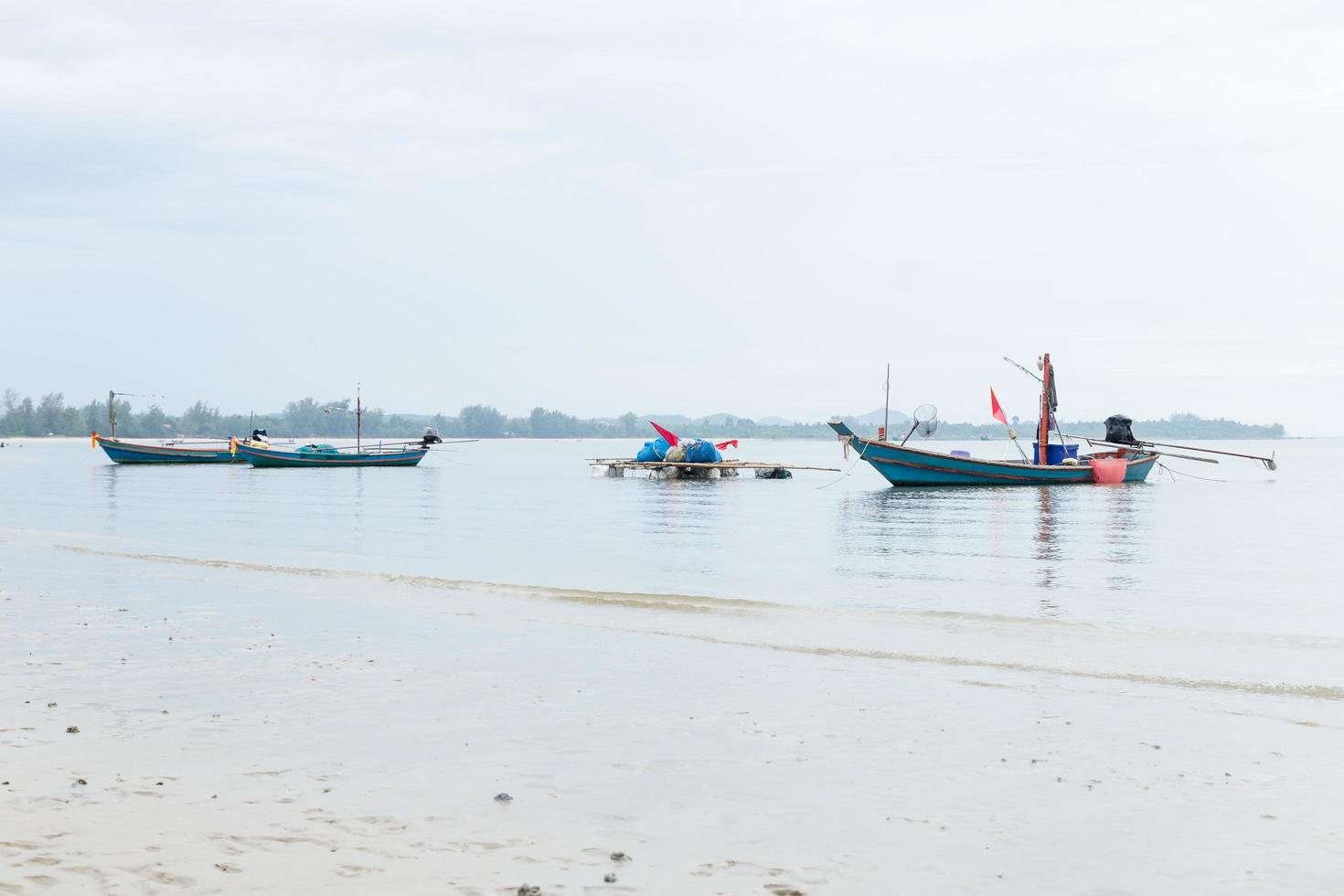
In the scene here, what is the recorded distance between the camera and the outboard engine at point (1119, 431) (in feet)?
234

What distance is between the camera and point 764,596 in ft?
65.3

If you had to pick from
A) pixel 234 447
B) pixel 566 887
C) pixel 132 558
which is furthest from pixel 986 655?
pixel 234 447

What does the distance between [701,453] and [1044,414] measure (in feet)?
75.5

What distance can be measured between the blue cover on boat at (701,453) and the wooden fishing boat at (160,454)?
151 feet

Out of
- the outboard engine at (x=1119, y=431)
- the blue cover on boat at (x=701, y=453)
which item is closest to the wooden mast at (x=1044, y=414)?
the outboard engine at (x=1119, y=431)

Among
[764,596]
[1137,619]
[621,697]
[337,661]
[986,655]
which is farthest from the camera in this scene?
[764,596]

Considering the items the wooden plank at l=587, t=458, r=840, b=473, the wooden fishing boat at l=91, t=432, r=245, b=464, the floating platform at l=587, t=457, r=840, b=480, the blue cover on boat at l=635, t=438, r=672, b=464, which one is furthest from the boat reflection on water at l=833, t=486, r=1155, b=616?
the wooden fishing boat at l=91, t=432, r=245, b=464

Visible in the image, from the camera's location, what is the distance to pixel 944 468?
207ft

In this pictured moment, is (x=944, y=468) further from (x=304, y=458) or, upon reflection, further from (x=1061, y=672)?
(x=304, y=458)

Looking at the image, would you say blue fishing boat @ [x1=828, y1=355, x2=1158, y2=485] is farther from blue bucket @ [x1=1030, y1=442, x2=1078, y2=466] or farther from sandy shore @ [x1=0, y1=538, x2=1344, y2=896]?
sandy shore @ [x1=0, y1=538, x2=1344, y2=896]

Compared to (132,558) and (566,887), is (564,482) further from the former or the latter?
(566,887)

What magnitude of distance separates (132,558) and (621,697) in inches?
685

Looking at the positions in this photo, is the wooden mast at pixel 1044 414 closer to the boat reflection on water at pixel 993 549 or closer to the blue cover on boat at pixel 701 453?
the boat reflection on water at pixel 993 549

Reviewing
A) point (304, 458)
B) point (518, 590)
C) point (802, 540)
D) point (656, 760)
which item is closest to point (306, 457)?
point (304, 458)
